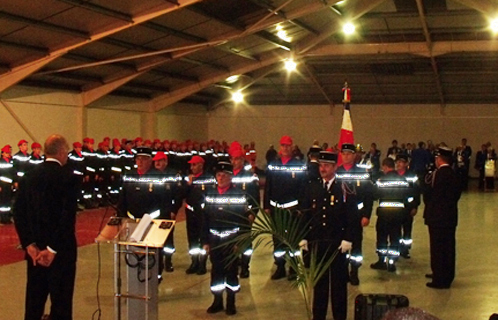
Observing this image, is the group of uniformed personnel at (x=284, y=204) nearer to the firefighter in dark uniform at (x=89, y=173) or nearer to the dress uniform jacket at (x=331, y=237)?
the dress uniform jacket at (x=331, y=237)

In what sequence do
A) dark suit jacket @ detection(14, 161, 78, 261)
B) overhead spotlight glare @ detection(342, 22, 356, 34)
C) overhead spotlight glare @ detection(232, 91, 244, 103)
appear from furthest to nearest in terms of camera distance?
overhead spotlight glare @ detection(232, 91, 244, 103) < overhead spotlight glare @ detection(342, 22, 356, 34) < dark suit jacket @ detection(14, 161, 78, 261)

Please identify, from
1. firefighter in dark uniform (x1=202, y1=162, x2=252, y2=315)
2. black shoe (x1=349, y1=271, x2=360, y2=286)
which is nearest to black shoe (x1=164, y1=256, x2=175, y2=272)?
firefighter in dark uniform (x1=202, y1=162, x2=252, y2=315)

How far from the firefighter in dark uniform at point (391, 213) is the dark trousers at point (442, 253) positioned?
92 cm

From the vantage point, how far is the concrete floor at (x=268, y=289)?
6.49m

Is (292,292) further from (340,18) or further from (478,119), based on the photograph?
(478,119)

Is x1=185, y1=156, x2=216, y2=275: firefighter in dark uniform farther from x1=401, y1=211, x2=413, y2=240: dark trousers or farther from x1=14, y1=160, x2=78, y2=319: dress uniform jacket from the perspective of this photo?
x1=14, y1=160, x2=78, y2=319: dress uniform jacket

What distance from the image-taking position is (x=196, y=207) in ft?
27.6

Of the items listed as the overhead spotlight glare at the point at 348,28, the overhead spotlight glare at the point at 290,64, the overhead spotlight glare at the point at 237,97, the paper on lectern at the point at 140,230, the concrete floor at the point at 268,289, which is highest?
the overhead spotlight glare at the point at 348,28

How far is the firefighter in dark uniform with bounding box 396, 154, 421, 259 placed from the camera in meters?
8.96

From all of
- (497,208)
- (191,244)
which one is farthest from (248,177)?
(497,208)

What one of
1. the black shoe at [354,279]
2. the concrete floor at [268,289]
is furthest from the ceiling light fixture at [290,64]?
the black shoe at [354,279]

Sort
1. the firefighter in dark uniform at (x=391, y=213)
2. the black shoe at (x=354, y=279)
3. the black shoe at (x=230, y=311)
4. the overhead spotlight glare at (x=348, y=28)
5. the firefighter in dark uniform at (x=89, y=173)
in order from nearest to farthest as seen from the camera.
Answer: the black shoe at (x=230, y=311) → the black shoe at (x=354, y=279) → the firefighter in dark uniform at (x=391, y=213) → the firefighter in dark uniform at (x=89, y=173) → the overhead spotlight glare at (x=348, y=28)

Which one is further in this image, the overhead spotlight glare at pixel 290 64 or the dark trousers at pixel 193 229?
the overhead spotlight glare at pixel 290 64

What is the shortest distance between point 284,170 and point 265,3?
28.1 feet
